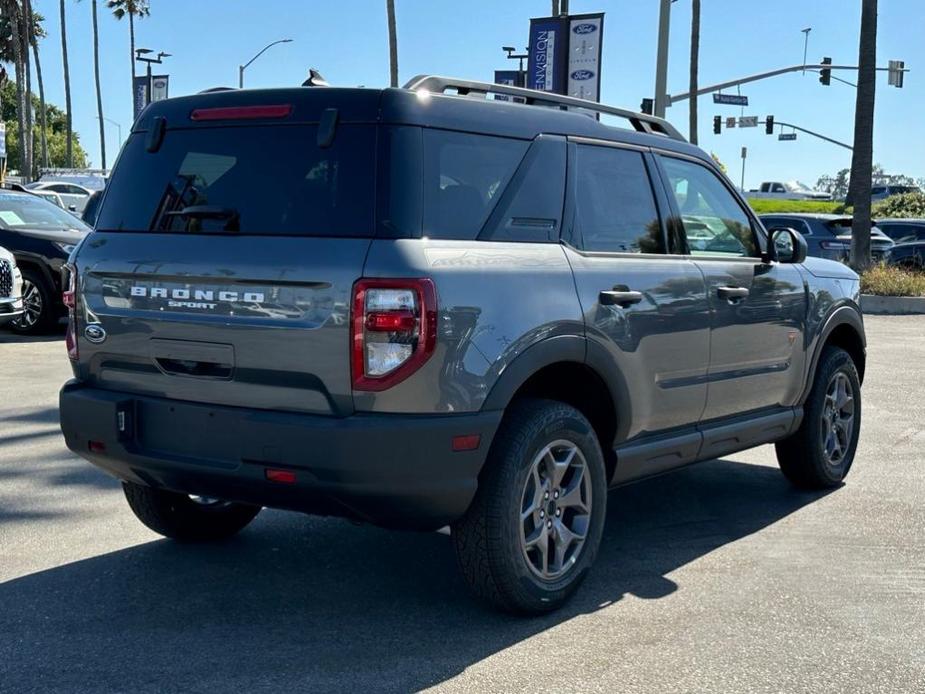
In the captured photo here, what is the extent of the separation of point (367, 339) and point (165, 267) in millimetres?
912

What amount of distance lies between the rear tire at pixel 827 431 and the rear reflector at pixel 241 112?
11.5ft

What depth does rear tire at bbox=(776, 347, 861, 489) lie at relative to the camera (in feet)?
22.0

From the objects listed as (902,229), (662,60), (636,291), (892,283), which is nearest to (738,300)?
(636,291)

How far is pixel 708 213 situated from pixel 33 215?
1115 cm

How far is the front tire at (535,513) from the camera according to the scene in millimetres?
4430

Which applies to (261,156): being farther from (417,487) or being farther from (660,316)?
(660,316)

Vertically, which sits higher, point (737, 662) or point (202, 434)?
point (202, 434)

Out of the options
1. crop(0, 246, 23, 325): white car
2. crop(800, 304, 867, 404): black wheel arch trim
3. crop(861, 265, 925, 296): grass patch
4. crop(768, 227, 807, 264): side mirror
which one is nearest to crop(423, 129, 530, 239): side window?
crop(768, 227, 807, 264): side mirror

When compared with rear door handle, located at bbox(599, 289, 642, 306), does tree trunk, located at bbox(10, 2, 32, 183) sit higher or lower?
higher

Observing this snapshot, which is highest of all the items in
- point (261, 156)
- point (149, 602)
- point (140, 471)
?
point (261, 156)

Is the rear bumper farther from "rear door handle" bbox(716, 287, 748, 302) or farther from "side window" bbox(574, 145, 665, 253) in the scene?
"rear door handle" bbox(716, 287, 748, 302)

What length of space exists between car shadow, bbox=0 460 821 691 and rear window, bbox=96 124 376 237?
4.72 ft

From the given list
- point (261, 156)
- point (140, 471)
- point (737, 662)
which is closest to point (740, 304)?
point (737, 662)

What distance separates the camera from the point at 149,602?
4.79 m
